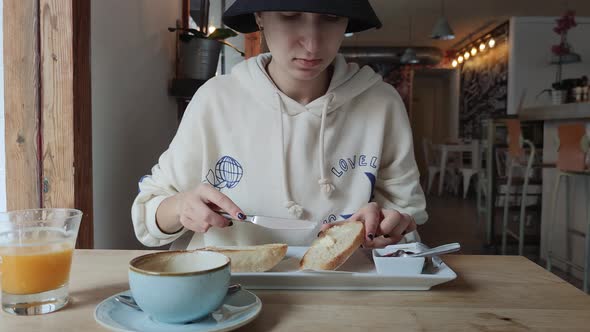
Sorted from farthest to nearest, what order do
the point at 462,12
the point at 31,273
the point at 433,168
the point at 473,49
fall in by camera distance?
the point at 473,49
the point at 433,168
the point at 462,12
the point at 31,273

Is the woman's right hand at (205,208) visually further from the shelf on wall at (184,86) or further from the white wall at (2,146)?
the shelf on wall at (184,86)

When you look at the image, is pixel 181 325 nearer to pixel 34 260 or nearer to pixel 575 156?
pixel 34 260

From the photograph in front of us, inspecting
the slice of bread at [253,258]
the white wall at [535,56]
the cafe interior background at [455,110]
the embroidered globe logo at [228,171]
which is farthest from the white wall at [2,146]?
the white wall at [535,56]

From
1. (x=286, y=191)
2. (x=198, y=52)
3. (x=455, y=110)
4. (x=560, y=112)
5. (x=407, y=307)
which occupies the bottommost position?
(x=407, y=307)

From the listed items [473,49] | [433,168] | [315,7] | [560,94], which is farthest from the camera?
[473,49]

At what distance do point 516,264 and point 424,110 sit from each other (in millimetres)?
13773

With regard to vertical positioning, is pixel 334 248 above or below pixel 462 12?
below

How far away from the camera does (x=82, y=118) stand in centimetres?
124

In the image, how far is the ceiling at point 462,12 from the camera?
748 centimetres

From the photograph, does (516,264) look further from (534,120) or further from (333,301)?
(534,120)

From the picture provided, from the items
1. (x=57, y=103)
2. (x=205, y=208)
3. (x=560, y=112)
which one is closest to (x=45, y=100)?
(x=57, y=103)

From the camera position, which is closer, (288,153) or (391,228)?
(391,228)

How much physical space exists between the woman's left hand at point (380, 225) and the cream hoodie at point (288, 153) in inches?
9.7

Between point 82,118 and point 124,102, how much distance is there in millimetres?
402
